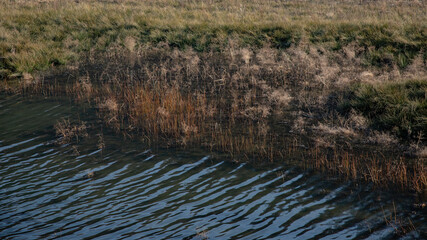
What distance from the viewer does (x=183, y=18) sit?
21.4 meters

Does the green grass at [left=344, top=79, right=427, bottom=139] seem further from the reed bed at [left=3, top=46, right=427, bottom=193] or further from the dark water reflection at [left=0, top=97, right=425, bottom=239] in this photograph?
the dark water reflection at [left=0, top=97, right=425, bottom=239]

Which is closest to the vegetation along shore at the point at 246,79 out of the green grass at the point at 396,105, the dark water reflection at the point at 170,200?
the green grass at the point at 396,105

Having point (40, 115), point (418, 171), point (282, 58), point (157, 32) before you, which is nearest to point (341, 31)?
point (282, 58)

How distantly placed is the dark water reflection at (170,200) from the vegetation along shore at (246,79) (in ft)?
2.48

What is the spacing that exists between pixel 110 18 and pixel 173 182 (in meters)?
15.9

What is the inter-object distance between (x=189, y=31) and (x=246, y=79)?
5839 millimetres

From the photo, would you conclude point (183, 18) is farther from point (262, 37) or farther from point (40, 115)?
point (40, 115)

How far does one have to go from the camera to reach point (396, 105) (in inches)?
378

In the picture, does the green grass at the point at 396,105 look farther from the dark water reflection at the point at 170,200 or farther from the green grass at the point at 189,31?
the green grass at the point at 189,31

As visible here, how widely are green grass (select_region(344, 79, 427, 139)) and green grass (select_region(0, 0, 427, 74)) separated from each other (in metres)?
3.83

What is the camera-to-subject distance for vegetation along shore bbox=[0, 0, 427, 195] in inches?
341

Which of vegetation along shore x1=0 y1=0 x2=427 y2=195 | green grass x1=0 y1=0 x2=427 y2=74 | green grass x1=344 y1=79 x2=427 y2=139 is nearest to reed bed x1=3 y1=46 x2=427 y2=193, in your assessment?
vegetation along shore x1=0 y1=0 x2=427 y2=195

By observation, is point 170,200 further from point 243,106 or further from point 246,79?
point 246,79

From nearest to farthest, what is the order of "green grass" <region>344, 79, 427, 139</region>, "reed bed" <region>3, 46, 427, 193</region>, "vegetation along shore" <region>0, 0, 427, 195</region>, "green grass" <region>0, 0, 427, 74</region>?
"reed bed" <region>3, 46, 427, 193</region>
"vegetation along shore" <region>0, 0, 427, 195</region>
"green grass" <region>344, 79, 427, 139</region>
"green grass" <region>0, 0, 427, 74</region>
